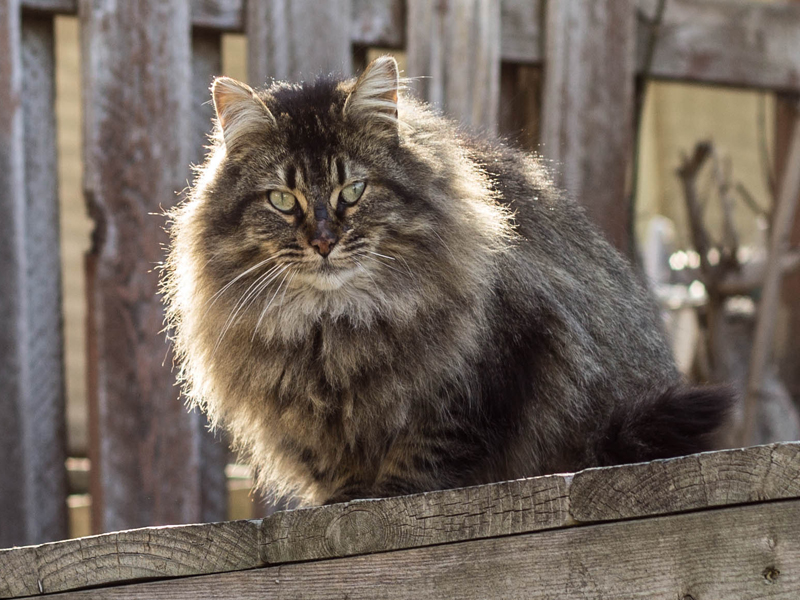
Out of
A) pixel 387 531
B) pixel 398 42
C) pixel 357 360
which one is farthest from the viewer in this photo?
pixel 398 42

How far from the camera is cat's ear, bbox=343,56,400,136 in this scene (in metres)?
2.54

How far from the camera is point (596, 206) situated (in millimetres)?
3914

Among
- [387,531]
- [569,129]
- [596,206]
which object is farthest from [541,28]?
[387,531]

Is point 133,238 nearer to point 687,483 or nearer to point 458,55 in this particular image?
point 458,55

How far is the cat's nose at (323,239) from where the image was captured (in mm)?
2379

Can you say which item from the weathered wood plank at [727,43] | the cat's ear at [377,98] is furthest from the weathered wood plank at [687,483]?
the weathered wood plank at [727,43]

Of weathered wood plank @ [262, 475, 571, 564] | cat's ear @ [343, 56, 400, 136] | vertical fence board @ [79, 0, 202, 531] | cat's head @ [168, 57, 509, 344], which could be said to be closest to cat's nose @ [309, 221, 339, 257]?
cat's head @ [168, 57, 509, 344]

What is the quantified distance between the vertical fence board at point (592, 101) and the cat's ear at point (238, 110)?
153 cm

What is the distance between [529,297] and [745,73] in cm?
221

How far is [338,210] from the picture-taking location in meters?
2.46

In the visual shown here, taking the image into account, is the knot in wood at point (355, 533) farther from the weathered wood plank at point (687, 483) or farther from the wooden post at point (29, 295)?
the wooden post at point (29, 295)

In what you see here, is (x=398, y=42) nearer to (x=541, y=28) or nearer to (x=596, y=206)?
(x=541, y=28)

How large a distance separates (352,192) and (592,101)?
5.62 feet

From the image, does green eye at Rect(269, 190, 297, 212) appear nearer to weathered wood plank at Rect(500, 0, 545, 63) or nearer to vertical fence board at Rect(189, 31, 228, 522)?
vertical fence board at Rect(189, 31, 228, 522)
